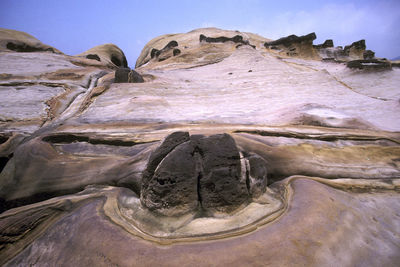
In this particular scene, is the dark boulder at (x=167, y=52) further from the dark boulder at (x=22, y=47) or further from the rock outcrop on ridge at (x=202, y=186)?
the rock outcrop on ridge at (x=202, y=186)

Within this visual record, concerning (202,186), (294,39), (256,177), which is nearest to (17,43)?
(294,39)

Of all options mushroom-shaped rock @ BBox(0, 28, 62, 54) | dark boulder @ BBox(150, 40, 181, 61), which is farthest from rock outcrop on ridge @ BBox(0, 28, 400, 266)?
mushroom-shaped rock @ BBox(0, 28, 62, 54)

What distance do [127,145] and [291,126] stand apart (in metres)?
1.96

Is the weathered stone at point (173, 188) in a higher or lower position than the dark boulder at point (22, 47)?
lower

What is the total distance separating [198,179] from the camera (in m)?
1.44

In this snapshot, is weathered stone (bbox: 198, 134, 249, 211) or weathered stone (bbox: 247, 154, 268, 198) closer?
weathered stone (bbox: 198, 134, 249, 211)

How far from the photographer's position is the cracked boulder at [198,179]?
138 centimetres

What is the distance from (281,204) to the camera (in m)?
1.40

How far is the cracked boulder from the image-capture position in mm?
1375

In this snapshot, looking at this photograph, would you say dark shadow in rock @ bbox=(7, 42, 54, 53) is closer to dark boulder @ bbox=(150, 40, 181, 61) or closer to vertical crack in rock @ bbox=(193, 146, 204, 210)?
dark boulder @ bbox=(150, 40, 181, 61)

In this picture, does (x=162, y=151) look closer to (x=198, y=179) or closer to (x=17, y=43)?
(x=198, y=179)

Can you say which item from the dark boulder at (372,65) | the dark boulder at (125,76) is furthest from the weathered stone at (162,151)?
the dark boulder at (372,65)

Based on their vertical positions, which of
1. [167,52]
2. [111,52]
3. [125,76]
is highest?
[111,52]

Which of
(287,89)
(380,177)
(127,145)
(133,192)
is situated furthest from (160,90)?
(380,177)
